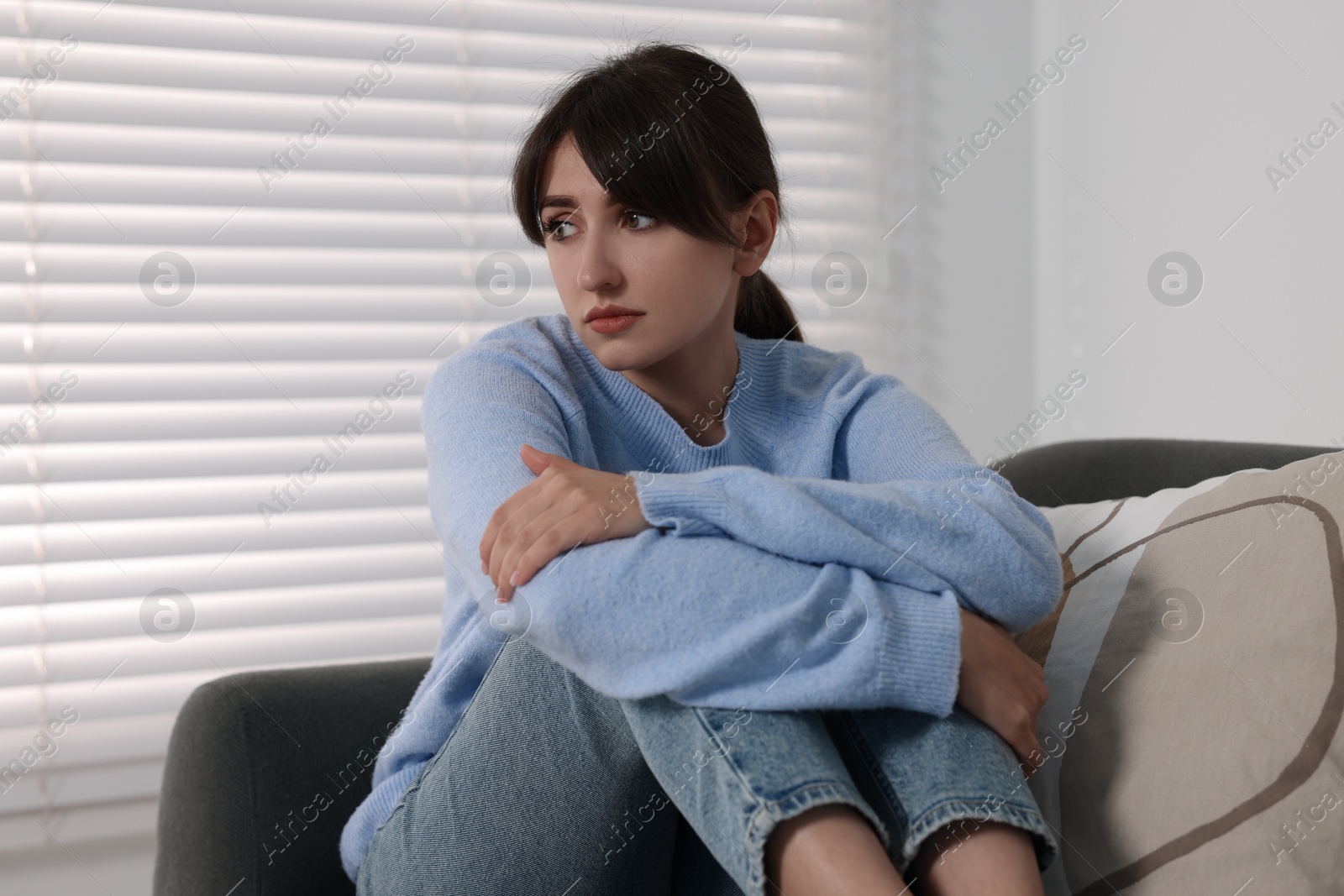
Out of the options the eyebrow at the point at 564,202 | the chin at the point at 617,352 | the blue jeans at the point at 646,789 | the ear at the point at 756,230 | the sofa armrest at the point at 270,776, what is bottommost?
the sofa armrest at the point at 270,776

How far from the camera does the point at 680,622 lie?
2.34 ft

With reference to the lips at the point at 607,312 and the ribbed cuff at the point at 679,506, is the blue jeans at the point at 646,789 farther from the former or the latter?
the lips at the point at 607,312

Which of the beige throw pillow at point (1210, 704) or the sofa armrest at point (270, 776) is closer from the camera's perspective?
the beige throw pillow at point (1210, 704)

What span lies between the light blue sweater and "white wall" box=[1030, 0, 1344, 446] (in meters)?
0.60

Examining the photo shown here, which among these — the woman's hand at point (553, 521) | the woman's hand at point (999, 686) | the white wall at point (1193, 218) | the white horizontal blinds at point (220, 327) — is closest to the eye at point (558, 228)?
the woman's hand at point (553, 521)

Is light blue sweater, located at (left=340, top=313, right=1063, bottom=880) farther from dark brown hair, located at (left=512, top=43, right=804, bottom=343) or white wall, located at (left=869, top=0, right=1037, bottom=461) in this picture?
white wall, located at (left=869, top=0, right=1037, bottom=461)

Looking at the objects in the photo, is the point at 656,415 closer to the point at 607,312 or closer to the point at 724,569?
the point at 607,312

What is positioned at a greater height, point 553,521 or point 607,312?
point 607,312

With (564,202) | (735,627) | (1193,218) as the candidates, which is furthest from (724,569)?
(1193,218)

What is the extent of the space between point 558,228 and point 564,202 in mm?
39

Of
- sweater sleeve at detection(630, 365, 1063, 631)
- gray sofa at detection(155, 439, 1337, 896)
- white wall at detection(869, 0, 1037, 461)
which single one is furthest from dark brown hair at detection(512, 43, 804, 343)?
white wall at detection(869, 0, 1037, 461)

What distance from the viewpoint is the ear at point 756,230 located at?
1.07 metres

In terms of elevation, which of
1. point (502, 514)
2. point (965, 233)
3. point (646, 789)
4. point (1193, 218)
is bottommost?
point (646, 789)

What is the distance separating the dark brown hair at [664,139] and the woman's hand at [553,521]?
1.01 feet
